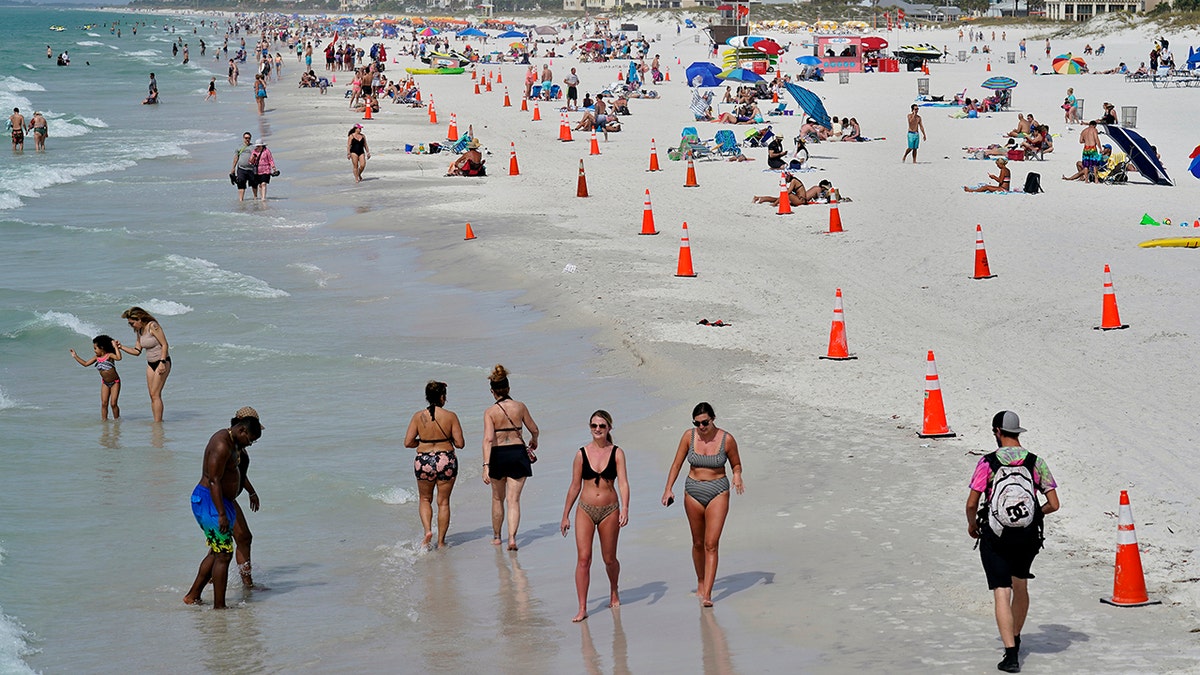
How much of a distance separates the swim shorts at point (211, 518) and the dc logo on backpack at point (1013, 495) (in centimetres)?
498

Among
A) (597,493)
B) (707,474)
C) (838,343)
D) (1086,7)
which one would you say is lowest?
(838,343)

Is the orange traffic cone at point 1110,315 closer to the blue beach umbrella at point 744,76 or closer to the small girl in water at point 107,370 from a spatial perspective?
the small girl in water at point 107,370

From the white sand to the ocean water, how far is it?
0.69 m

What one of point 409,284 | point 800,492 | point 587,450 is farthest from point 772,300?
point 587,450

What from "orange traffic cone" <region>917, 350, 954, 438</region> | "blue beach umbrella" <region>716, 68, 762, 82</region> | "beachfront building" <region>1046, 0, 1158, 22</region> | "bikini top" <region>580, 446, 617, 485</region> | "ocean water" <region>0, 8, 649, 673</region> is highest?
"beachfront building" <region>1046, 0, 1158, 22</region>

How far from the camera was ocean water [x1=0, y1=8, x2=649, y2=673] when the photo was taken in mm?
9391

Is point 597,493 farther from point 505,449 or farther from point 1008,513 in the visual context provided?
point 1008,513

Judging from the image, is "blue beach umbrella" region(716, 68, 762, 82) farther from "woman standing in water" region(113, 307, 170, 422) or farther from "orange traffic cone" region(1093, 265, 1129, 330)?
"woman standing in water" region(113, 307, 170, 422)

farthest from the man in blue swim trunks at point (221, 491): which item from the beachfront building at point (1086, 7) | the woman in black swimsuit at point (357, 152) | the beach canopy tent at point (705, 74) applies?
the beachfront building at point (1086, 7)

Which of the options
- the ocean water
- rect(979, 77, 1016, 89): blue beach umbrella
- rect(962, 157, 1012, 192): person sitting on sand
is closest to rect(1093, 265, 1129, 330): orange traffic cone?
the ocean water

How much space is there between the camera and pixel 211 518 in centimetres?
925

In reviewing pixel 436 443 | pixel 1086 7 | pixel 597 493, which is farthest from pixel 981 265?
pixel 1086 7

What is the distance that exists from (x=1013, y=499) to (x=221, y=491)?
5.06 metres

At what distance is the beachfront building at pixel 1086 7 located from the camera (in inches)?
4254
